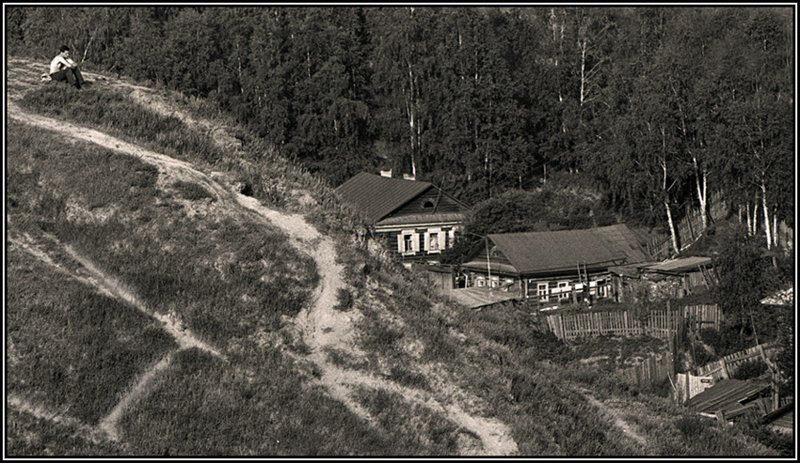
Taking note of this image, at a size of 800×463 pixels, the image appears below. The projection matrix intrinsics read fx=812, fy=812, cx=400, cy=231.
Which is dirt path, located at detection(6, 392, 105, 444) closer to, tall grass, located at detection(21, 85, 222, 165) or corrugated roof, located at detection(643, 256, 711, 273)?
tall grass, located at detection(21, 85, 222, 165)

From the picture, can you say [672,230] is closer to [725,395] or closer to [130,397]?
[725,395]

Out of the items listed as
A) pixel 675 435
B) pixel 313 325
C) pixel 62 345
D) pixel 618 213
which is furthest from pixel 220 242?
pixel 618 213

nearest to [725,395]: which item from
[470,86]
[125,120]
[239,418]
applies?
[239,418]

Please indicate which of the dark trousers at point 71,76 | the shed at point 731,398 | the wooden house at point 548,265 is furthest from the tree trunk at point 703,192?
the dark trousers at point 71,76

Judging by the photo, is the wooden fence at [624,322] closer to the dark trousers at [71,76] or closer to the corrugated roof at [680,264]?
the corrugated roof at [680,264]

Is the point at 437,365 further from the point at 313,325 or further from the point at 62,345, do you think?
the point at 62,345
